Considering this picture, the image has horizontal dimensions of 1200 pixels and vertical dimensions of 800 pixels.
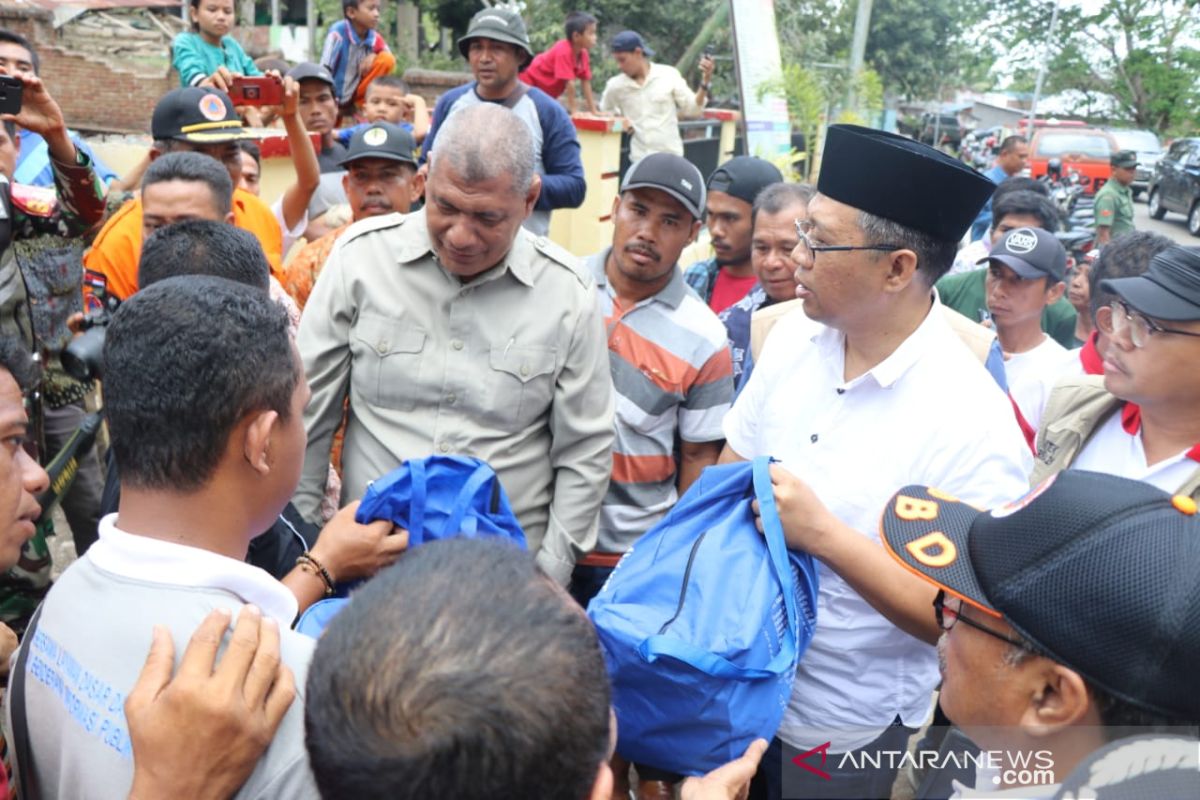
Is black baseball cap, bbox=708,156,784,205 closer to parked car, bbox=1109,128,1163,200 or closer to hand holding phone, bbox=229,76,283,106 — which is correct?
hand holding phone, bbox=229,76,283,106

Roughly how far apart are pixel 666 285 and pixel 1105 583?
227 cm

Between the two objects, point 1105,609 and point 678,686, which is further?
point 678,686

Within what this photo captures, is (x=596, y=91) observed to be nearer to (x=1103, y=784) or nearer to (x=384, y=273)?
(x=384, y=273)

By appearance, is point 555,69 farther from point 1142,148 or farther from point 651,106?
point 1142,148

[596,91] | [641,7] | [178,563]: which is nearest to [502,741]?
[178,563]

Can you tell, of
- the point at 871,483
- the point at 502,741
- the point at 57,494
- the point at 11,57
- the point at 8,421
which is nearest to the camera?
the point at 502,741

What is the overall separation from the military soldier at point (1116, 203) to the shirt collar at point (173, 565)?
Answer: 32.2 ft

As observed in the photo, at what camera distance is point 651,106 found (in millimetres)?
10883

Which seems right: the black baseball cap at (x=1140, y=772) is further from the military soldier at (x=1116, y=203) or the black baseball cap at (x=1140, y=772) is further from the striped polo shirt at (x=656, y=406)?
the military soldier at (x=1116, y=203)

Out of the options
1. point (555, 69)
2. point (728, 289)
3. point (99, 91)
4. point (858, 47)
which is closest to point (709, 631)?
point (728, 289)

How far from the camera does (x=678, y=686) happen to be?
1.99 meters

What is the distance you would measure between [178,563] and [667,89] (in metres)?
10.2

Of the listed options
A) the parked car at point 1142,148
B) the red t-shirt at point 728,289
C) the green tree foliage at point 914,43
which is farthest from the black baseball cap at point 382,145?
the parked car at point 1142,148

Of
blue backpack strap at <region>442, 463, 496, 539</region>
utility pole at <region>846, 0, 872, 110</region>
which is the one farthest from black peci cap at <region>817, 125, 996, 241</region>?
utility pole at <region>846, 0, 872, 110</region>
